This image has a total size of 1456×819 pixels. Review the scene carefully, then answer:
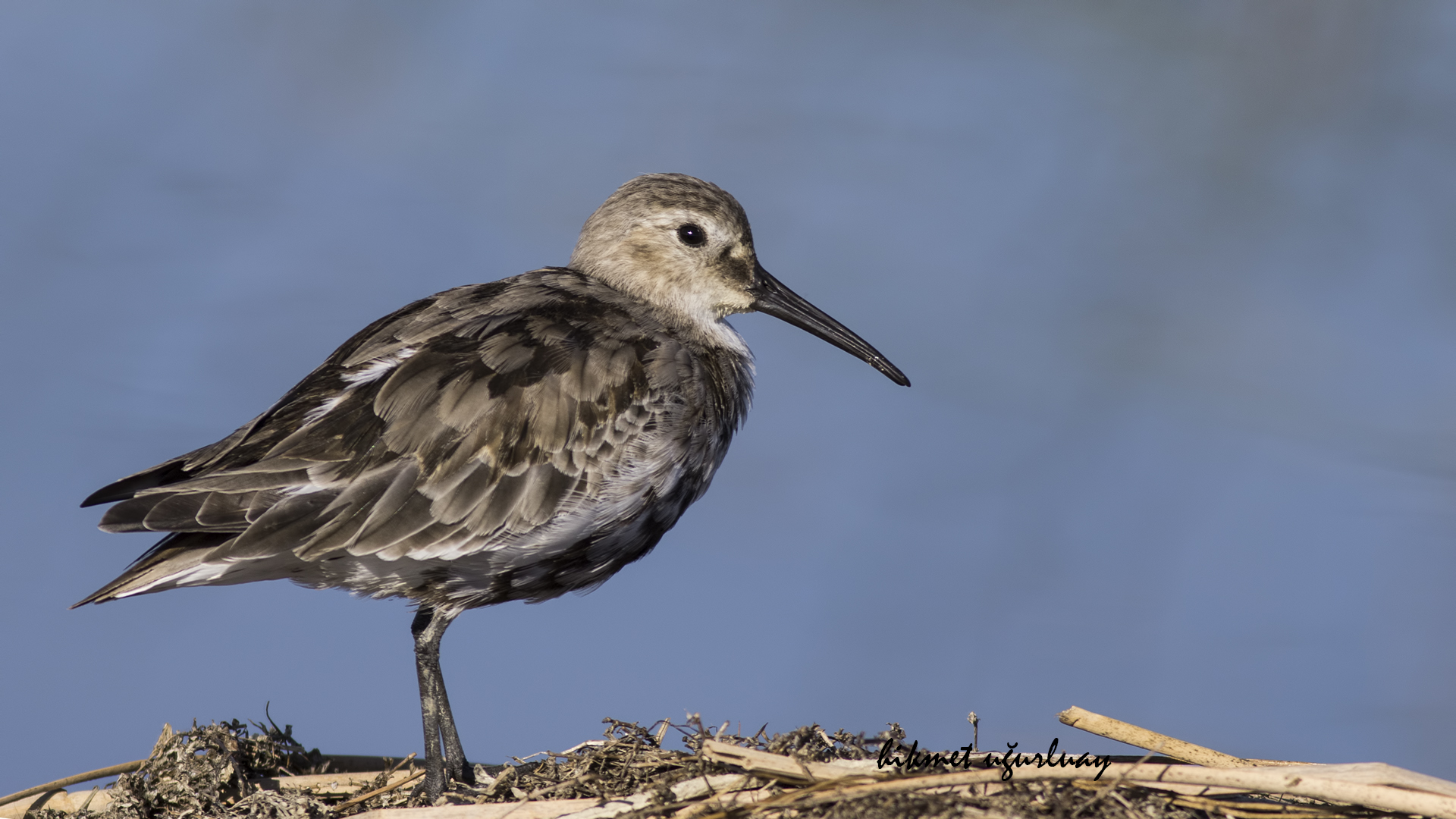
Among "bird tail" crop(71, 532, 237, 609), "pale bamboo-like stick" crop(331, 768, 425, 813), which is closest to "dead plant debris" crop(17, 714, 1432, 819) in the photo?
"pale bamboo-like stick" crop(331, 768, 425, 813)

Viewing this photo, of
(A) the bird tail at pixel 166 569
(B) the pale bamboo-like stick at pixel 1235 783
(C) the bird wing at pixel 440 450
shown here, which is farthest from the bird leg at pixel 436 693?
(B) the pale bamboo-like stick at pixel 1235 783

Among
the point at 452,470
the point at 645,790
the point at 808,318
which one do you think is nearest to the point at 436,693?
the point at 452,470

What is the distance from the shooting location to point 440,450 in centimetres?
464

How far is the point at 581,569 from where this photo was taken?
5094 millimetres

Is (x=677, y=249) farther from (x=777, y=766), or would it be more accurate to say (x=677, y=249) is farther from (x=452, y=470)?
(x=777, y=766)

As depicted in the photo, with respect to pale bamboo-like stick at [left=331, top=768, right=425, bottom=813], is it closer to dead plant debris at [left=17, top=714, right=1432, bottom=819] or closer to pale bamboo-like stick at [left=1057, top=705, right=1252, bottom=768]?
dead plant debris at [left=17, top=714, right=1432, bottom=819]

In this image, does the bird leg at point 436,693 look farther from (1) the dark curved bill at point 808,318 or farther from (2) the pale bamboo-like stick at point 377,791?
(1) the dark curved bill at point 808,318

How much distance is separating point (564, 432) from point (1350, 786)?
288 cm

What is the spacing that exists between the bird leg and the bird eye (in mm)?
2081

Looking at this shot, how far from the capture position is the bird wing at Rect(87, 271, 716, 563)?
4.49 m

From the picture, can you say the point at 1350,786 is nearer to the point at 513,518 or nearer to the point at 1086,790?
the point at 1086,790

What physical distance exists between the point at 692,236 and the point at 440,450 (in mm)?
1848

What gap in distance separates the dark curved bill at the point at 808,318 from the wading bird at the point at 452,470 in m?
0.76

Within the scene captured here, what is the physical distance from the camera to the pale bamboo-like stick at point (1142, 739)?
4.37 meters
